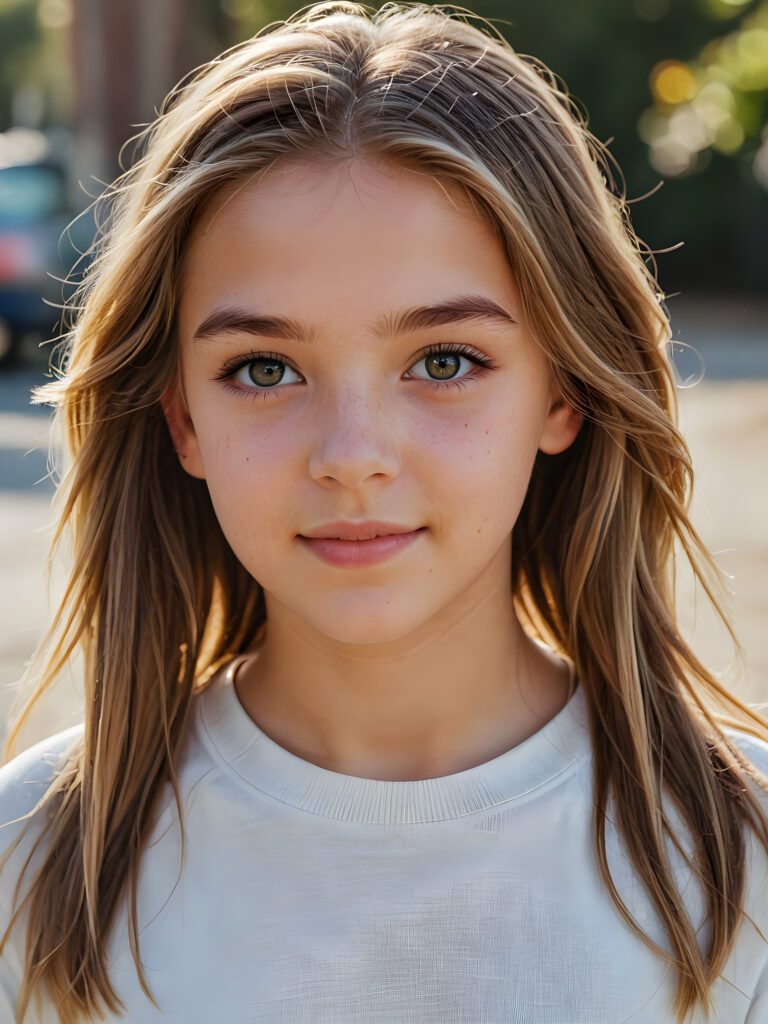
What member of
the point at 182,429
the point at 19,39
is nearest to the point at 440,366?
the point at 182,429

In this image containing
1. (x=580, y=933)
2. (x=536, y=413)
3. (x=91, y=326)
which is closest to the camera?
(x=580, y=933)

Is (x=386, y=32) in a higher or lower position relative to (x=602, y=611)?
higher

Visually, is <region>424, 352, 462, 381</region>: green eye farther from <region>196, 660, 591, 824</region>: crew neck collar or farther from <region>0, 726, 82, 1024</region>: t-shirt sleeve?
<region>0, 726, 82, 1024</region>: t-shirt sleeve

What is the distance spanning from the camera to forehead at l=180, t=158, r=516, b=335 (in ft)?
5.38

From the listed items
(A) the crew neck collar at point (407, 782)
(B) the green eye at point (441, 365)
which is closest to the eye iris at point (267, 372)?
(B) the green eye at point (441, 365)

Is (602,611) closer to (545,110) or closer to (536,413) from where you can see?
(536,413)

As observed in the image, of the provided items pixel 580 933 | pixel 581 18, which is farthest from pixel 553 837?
pixel 581 18

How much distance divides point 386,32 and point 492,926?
4.17ft

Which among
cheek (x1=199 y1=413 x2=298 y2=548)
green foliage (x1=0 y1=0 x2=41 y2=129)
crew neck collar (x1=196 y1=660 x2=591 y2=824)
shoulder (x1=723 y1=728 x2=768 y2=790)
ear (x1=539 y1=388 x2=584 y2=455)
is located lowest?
crew neck collar (x1=196 y1=660 x2=591 y2=824)

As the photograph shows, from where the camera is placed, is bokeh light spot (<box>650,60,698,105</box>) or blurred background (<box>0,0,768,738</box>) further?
bokeh light spot (<box>650,60,698,105</box>)

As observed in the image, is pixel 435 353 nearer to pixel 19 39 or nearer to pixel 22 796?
pixel 22 796

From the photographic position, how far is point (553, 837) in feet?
5.75

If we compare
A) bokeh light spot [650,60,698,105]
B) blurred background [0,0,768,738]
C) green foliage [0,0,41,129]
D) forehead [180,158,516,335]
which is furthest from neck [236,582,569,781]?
green foliage [0,0,41,129]

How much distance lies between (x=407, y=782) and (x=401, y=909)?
17 cm
